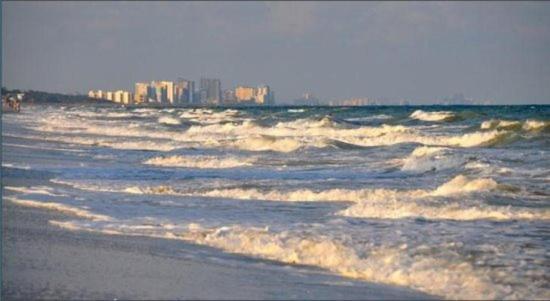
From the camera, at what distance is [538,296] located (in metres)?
6.85

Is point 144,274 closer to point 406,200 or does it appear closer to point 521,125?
point 406,200

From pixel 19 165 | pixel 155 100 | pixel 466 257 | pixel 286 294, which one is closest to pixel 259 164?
pixel 19 165

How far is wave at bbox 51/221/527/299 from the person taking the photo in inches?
282

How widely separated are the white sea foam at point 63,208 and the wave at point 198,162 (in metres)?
9.02

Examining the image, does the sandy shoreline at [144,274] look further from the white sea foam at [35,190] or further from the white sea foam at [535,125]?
the white sea foam at [535,125]

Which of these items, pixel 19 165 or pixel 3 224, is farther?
pixel 19 165

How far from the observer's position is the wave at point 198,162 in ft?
69.7

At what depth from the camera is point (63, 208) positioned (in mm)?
11562

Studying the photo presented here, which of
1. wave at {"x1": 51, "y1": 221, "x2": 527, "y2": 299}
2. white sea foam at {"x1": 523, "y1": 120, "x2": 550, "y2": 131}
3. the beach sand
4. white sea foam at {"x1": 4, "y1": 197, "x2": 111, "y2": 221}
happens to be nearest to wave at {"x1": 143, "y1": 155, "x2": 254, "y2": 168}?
white sea foam at {"x1": 4, "y1": 197, "x2": 111, "y2": 221}

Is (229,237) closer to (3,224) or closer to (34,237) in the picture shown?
(34,237)

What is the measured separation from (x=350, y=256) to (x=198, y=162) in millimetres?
13946

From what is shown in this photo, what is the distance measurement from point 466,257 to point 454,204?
3895 mm

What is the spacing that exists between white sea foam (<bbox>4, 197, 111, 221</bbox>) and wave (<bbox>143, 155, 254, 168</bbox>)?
9023 millimetres

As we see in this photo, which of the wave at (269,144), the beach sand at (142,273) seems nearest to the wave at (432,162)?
the wave at (269,144)
